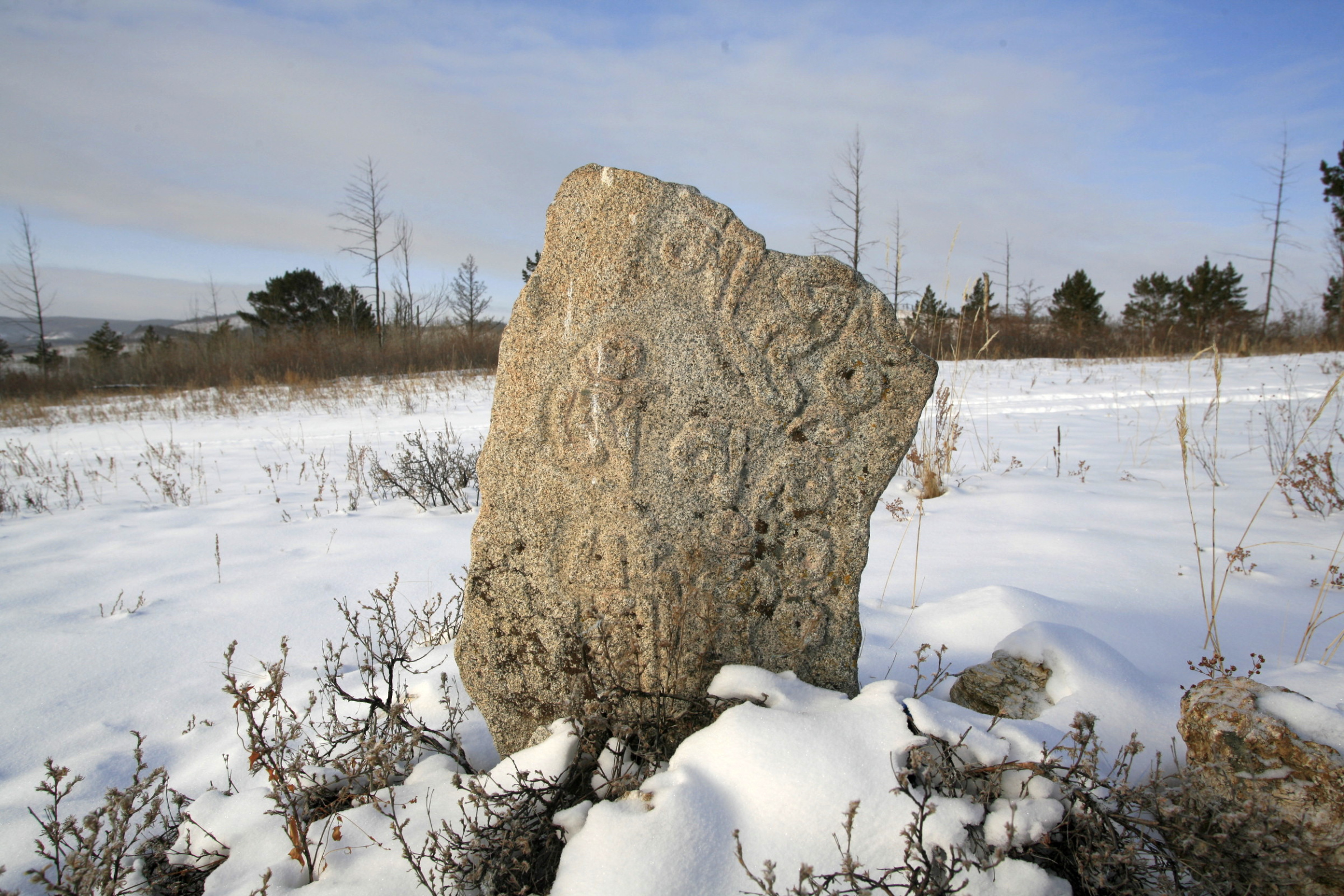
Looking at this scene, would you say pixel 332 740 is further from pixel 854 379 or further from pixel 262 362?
pixel 262 362

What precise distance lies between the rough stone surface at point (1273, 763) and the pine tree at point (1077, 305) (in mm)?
30001

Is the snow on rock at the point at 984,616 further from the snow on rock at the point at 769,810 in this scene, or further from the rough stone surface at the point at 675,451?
the snow on rock at the point at 769,810

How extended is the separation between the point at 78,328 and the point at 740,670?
10731 centimetres

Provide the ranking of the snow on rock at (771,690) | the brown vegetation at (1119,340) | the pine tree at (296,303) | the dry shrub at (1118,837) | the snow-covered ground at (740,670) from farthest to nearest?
the pine tree at (296,303) < the brown vegetation at (1119,340) < the snow on rock at (771,690) < the snow-covered ground at (740,670) < the dry shrub at (1118,837)

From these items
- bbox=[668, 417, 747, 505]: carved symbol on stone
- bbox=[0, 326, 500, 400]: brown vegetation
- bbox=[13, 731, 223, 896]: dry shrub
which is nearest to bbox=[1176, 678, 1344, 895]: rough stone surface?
bbox=[668, 417, 747, 505]: carved symbol on stone

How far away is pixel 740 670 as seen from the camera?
5.57ft

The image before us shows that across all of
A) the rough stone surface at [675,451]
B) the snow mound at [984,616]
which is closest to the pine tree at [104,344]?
the rough stone surface at [675,451]

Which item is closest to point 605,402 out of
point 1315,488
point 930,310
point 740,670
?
point 740,670

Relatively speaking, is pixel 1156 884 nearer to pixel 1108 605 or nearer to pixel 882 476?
pixel 882 476

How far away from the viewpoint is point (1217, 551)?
121 inches

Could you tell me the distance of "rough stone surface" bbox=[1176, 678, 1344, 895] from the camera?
1236 millimetres

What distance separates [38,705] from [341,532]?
1.71m

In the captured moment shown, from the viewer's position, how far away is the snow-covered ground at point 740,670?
52.0 inches

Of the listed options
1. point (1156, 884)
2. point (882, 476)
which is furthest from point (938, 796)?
point (882, 476)
